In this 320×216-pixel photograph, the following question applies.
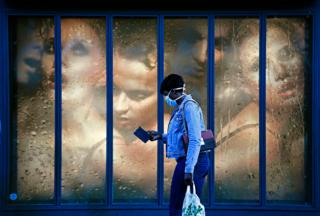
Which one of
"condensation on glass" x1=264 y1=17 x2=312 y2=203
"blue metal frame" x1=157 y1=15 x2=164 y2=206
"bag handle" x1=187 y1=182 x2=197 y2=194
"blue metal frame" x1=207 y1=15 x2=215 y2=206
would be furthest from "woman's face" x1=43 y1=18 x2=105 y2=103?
"bag handle" x1=187 y1=182 x2=197 y2=194

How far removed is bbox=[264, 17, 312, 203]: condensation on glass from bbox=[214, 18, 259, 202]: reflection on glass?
212mm

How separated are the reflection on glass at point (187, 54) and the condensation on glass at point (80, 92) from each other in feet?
3.26

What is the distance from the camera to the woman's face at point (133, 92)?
9242 millimetres

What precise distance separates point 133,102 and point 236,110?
5.21 ft

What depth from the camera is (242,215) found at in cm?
909

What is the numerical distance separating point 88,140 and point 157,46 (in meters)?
1.79

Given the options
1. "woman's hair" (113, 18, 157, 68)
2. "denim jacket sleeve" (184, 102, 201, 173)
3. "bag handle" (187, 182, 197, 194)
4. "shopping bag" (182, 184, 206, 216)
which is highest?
"woman's hair" (113, 18, 157, 68)

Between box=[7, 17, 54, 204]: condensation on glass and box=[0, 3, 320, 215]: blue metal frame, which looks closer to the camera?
box=[0, 3, 320, 215]: blue metal frame

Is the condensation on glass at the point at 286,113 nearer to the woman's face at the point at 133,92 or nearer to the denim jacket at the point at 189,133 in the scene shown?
the woman's face at the point at 133,92

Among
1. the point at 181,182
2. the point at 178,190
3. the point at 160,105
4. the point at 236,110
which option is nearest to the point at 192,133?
the point at 181,182

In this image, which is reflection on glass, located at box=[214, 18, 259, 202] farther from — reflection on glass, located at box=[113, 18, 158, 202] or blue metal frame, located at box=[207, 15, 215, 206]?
reflection on glass, located at box=[113, 18, 158, 202]

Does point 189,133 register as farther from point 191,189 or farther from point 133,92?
point 133,92

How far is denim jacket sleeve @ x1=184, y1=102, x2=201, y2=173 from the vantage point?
6.36m

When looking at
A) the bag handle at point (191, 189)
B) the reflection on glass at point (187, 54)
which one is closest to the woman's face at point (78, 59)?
the reflection on glass at point (187, 54)
